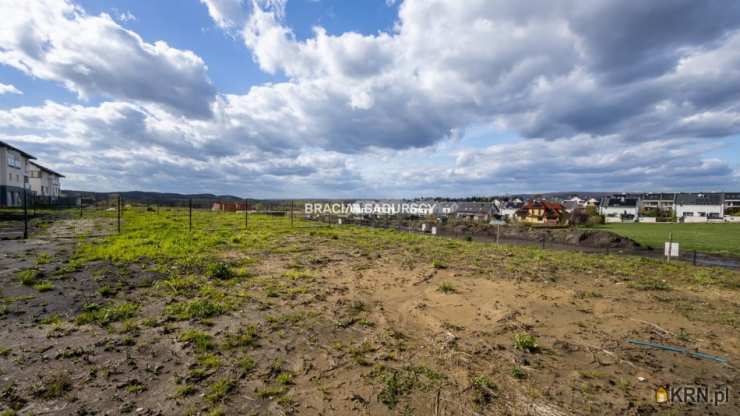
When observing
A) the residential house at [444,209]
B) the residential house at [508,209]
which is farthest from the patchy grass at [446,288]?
the residential house at [508,209]

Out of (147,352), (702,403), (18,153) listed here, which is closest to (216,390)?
(147,352)

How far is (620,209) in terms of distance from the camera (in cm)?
7519

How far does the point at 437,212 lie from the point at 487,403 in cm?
6851

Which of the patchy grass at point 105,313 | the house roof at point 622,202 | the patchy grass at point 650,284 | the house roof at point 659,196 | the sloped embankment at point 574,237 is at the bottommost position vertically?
the sloped embankment at point 574,237

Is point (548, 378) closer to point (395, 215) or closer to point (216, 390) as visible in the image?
point (216, 390)

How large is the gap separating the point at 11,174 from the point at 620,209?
395 feet

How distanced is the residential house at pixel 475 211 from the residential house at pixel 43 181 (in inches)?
3102

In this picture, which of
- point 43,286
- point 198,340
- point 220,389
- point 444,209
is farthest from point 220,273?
point 444,209

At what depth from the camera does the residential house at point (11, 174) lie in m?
37.6

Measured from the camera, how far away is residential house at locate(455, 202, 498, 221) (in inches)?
2556

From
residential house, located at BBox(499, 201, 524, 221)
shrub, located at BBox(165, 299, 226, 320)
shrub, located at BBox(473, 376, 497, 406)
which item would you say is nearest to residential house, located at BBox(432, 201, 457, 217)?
residential house, located at BBox(499, 201, 524, 221)

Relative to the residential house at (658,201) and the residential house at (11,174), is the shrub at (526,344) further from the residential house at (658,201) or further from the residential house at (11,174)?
the residential house at (658,201)

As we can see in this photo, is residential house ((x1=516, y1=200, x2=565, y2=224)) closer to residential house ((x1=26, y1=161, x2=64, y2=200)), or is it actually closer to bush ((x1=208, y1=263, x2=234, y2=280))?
bush ((x1=208, y1=263, x2=234, y2=280))

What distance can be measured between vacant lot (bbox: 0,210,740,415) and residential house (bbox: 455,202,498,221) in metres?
58.4
